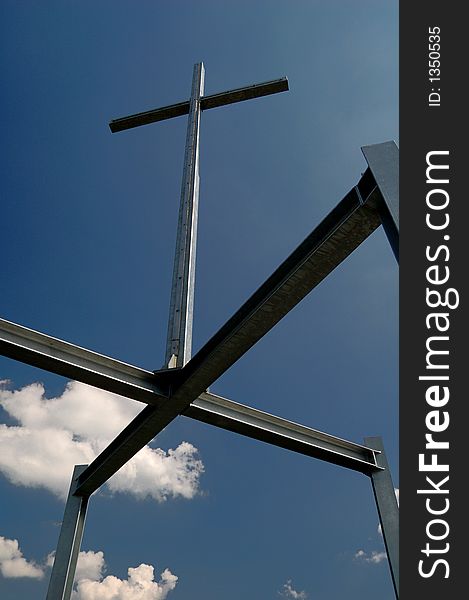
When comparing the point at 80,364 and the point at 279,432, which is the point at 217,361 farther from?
the point at 279,432

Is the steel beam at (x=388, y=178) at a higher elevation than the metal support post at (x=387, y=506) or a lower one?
higher

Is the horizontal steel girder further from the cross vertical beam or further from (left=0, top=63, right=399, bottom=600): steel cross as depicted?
the cross vertical beam

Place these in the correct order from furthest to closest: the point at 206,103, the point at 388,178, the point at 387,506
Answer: the point at 206,103 → the point at 387,506 → the point at 388,178

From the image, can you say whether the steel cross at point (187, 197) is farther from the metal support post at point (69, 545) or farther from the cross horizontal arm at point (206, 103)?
the metal support post at point (69, 545)

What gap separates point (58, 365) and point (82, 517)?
3685mm

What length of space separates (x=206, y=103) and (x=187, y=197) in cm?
286

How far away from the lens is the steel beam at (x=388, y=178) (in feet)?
11.2

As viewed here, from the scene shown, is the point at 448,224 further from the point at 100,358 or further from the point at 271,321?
→ the point at 100,358

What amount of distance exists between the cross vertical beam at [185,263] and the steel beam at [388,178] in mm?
3271

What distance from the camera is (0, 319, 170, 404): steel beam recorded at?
5316mm

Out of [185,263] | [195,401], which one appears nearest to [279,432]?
[195,401]

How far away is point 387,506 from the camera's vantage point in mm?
7027

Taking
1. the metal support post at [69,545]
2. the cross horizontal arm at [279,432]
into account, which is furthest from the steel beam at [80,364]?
the metal support post at [69,545]

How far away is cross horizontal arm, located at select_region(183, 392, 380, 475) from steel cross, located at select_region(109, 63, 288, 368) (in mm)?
782
